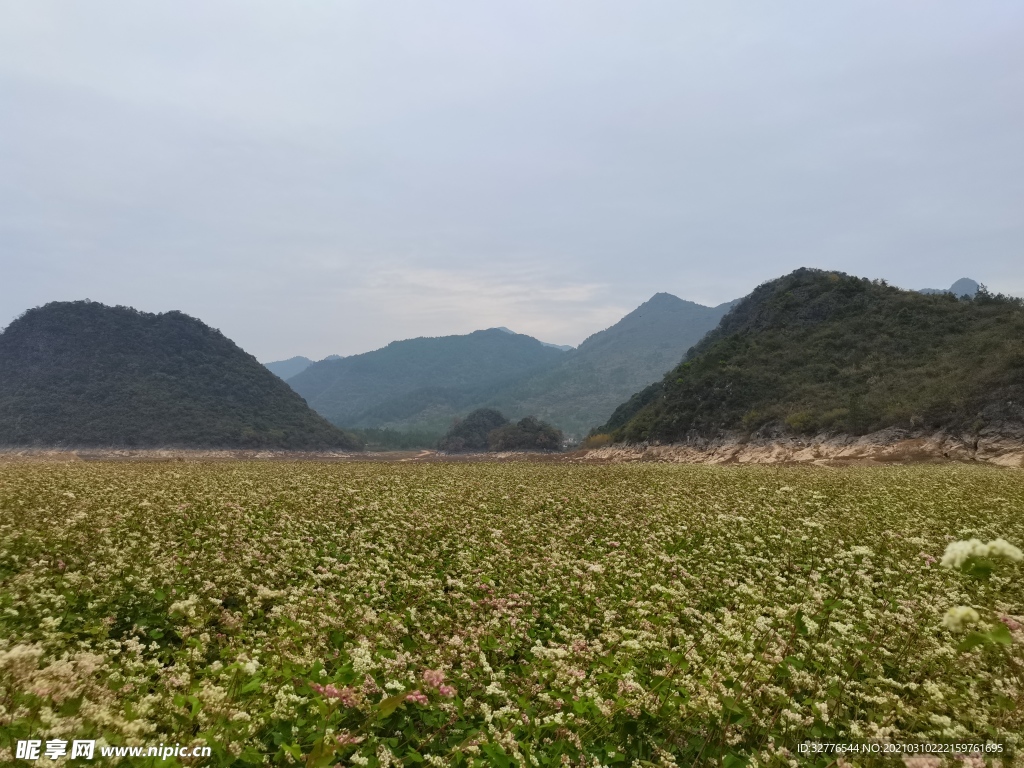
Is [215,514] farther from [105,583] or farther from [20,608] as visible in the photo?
[20,608]

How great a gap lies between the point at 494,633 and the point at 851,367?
71.6 meters

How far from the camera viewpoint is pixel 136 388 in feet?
368

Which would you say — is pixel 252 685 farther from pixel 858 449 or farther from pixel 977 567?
pixel 858 449

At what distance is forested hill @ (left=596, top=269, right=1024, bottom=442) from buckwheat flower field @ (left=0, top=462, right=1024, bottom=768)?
41055 millimetres

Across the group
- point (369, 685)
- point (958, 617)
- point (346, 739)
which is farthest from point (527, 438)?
point (958, 617)

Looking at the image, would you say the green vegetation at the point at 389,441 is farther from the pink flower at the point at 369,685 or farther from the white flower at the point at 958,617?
the white flower at the point at 958,617

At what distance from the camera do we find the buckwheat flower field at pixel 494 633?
4.76m

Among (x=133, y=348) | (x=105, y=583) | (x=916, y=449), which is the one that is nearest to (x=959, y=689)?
(x=105, y=583)

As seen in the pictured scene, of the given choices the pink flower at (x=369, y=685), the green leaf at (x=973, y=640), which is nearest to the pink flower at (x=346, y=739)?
the pink flower at (x=369, y=685)

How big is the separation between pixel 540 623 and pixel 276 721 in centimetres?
472

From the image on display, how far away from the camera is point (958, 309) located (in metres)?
67.0

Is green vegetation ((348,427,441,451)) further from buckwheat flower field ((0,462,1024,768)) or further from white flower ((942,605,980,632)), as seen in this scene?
white flower ((942,605,980,632))

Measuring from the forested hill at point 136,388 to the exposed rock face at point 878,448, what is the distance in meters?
89.1

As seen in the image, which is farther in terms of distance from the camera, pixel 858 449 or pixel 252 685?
pixel 858 449
